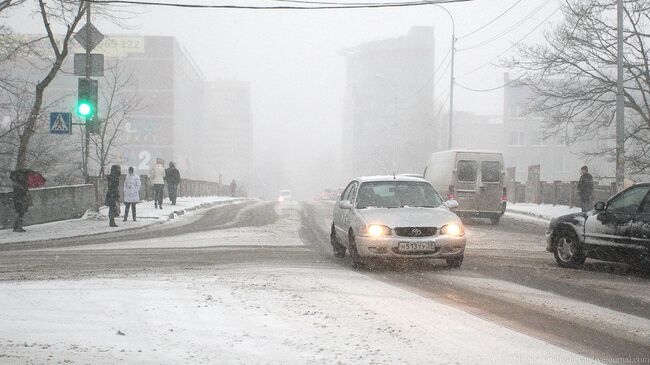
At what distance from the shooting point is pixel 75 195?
67.9ft

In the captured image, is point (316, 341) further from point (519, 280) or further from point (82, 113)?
point (82, 113)

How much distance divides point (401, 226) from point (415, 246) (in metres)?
0.36

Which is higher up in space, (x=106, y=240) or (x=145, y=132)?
(x=145, y=132)

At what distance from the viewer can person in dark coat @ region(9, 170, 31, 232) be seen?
16.8 meters

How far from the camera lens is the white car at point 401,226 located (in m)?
9.45

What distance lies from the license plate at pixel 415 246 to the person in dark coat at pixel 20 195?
11.8 m

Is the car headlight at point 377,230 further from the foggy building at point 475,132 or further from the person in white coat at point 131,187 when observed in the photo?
the foggy building at point 475,132

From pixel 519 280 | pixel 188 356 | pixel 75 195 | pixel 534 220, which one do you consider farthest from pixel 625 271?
pixel 75 195

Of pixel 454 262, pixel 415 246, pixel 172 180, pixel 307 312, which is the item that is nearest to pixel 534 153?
pixel 172 180

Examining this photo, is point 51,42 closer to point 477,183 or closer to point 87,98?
point 87,98

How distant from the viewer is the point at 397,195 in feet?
35.7

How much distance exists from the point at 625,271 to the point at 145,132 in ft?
408

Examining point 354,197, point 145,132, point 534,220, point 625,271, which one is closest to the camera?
point 625,271

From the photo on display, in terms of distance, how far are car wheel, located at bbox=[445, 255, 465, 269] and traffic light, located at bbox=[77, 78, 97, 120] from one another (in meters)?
11.8
